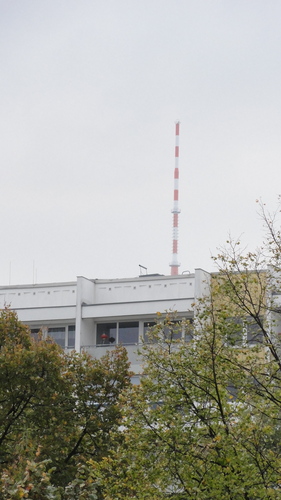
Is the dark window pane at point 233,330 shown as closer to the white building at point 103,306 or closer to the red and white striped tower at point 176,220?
the white building at point 103,306

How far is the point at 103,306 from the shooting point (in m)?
60.9

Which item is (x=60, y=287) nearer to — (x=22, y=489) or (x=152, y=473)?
(x=152, y=473)

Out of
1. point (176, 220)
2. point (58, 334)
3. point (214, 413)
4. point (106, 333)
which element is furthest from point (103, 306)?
point (214, 413)

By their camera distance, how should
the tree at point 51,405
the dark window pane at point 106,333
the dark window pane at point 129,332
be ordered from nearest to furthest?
1. the tree at point 51,405
2. the dark window pane at point 129,332
3. the dark window pane at point 106,333

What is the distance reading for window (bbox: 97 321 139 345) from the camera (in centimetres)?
6075

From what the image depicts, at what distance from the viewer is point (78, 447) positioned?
1316 inches

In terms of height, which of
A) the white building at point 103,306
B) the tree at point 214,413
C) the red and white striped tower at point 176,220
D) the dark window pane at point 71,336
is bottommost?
the tree at point 214,413

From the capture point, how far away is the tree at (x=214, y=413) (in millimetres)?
23781

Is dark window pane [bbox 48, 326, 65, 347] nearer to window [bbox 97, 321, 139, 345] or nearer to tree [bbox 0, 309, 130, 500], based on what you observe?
window [bbox 97, 321, 139, 345]

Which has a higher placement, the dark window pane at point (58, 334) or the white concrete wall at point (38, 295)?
the white concrete wall at point (38, 295)

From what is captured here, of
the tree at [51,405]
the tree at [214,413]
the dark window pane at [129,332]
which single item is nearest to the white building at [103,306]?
the dark window pane at [129,332]

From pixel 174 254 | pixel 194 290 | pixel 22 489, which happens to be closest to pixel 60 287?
pixel 194 290

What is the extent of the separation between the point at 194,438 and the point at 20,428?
335 inches

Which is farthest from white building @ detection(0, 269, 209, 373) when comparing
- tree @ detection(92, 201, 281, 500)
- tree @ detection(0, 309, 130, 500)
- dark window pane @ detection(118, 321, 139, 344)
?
tree @ detection(92, 201, 281, 500)
